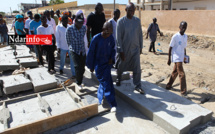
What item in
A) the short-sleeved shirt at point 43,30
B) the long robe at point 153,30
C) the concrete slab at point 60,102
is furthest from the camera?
the long robe at point 153,30

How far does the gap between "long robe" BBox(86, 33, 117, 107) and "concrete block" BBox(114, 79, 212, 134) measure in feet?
1.81

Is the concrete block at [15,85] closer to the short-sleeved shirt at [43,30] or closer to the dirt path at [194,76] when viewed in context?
the short-sleeved shirt at [43,30]

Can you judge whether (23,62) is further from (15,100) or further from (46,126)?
(46,126)

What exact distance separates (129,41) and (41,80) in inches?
93.7

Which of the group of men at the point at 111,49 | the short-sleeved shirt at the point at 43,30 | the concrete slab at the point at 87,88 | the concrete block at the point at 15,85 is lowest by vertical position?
the concrete slab at the point at 87,88

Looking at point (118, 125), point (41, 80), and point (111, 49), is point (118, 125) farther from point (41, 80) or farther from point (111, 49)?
point (41, 80)

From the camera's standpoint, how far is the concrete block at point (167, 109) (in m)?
2.91

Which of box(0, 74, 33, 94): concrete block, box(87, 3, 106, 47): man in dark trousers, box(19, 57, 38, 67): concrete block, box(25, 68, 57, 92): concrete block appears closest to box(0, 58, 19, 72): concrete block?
box(19, 57, 38, 67): concrete block

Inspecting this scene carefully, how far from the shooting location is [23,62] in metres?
5.96

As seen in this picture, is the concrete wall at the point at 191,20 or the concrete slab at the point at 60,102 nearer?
the concrete slab at the point at 60,102

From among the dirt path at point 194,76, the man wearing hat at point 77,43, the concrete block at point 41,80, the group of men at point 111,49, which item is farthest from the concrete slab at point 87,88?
the dirt path at point 194,76

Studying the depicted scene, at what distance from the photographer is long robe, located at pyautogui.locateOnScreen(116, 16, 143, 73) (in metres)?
3.69

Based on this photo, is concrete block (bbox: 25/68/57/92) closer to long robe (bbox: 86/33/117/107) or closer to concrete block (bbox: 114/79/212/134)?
long robe (bbox: 86/33/117/107)

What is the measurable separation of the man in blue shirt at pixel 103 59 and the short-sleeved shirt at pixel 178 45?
1.82 m
